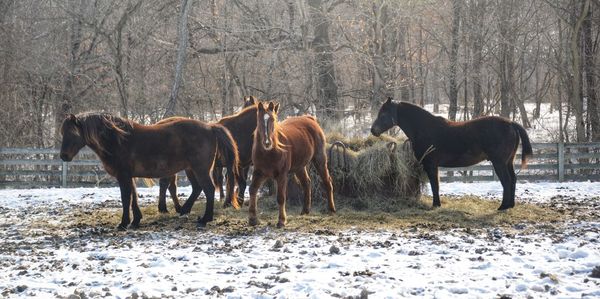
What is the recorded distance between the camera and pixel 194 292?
5137 mm

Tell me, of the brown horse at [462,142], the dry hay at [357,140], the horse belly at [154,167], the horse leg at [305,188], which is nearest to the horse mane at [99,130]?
the horse belly at [154,167]

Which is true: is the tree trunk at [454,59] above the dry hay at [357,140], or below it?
above

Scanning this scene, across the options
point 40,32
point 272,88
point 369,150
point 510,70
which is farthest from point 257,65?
point 369,150

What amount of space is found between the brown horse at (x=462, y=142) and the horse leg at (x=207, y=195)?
353cm

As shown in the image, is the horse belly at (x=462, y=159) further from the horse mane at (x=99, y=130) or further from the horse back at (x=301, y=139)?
the horse mane at (x=99, y=130)

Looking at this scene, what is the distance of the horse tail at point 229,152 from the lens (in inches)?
351

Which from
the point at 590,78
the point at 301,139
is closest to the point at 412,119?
the point at 301,139

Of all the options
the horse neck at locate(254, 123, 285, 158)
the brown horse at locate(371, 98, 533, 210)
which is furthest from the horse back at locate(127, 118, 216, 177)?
the brown horse at locate(371, 98, 533, 210)

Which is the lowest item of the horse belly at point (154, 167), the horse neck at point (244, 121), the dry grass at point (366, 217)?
the dry grass at point (366, 217)

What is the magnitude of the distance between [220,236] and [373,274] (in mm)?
2687

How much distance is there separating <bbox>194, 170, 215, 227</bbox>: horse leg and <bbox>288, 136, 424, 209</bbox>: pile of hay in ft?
6.56

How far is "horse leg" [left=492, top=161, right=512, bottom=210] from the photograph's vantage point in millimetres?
9695

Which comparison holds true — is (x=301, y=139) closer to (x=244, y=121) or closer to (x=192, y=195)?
(x=244, y=121)

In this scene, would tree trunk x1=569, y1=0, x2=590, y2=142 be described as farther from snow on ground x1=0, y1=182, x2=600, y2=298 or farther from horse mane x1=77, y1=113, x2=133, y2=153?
horse mane x1=77, y1=113, x2=133, y2=153
